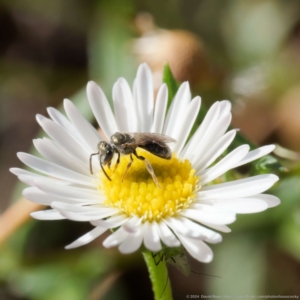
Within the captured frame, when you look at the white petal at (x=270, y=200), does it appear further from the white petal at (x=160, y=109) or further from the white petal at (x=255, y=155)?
the white petal at (x=160, y=109)

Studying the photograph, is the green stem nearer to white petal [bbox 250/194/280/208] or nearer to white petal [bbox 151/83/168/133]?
white petal [bbox 250/194/280/208]

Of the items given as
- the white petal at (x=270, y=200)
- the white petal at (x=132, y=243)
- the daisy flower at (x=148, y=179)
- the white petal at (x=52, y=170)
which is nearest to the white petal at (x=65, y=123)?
the daisy flower at (x=148, y=179)

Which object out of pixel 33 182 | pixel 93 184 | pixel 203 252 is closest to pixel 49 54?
pixel 93 184

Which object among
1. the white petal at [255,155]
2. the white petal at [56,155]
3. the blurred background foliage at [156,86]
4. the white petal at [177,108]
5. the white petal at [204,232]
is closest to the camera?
the white petal at [204,232]

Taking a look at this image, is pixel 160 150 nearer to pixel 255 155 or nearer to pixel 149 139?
pixel 149 139

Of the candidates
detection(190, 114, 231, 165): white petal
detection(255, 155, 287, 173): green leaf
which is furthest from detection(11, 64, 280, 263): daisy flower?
detection(255, 155, 287, 173): green leaf

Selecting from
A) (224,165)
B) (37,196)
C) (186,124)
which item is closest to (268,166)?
(224,165)
